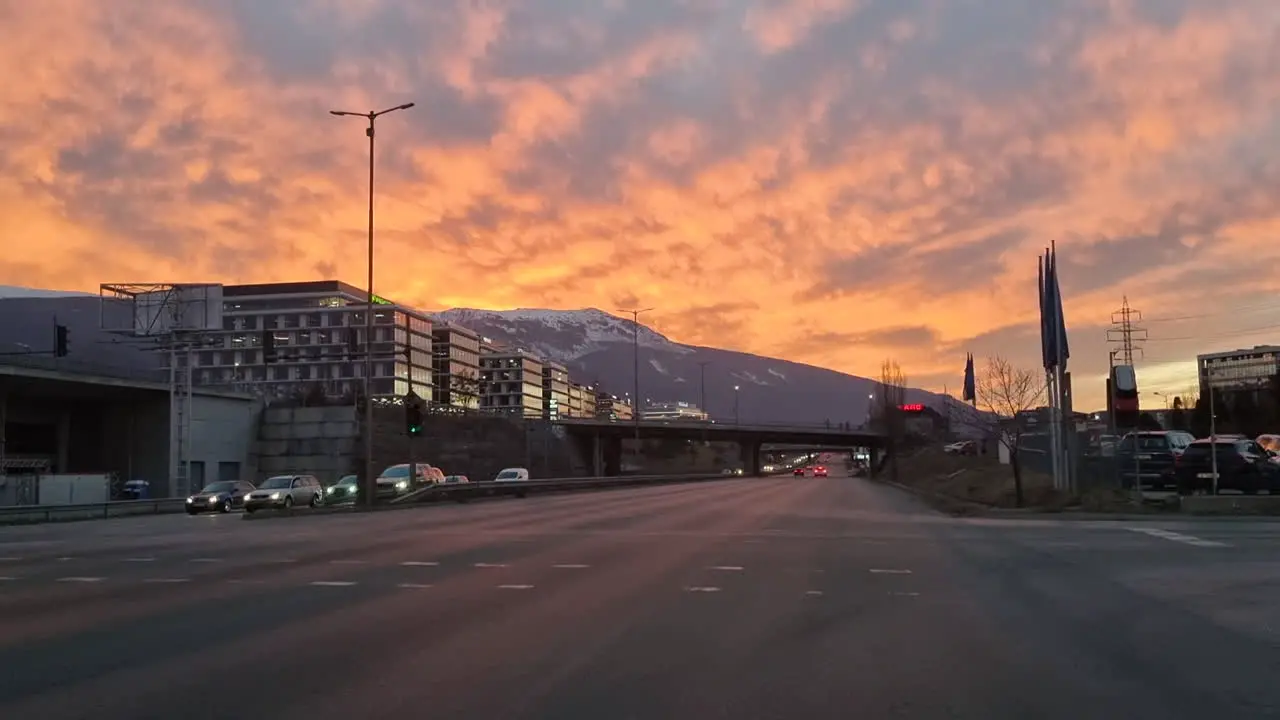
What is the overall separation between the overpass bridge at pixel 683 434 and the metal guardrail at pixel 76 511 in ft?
190

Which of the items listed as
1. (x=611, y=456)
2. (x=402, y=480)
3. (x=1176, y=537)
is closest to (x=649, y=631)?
(x=1176, y=537)

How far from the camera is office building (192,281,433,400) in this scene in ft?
428

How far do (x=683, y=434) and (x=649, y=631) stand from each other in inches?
4155

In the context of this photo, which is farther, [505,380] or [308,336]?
[505,380]

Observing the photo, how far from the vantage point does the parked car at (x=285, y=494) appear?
143ft

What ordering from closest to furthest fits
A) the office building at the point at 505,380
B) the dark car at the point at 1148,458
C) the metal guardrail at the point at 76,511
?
1. the dark car at the point at 1148,458
2. the metal guardrail at the point at 76,511
3. the office building at the point at 505,380

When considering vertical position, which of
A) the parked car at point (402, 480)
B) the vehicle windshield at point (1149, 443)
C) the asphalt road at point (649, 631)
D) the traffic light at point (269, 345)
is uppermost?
the traffic light at point (269, 345)

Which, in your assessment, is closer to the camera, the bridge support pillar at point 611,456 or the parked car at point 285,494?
the parked car at point 285,494

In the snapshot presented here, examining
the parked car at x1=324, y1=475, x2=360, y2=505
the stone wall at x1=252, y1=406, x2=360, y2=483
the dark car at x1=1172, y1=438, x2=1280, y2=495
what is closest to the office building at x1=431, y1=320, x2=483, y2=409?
the stone wall at x1=252, y1=406, x2=360, y2=483

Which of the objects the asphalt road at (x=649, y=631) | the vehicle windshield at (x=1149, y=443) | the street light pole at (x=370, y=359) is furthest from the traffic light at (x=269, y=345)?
the vehicle windshield at (x=1149, y=443)

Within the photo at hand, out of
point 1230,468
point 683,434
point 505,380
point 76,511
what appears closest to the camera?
point 1230,468

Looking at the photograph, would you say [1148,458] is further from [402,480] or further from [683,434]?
[683,434]

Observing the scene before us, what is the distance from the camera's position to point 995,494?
134 feet

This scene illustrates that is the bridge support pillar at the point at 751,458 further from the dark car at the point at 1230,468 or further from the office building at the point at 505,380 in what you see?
the dark car at the point at 1230,468
